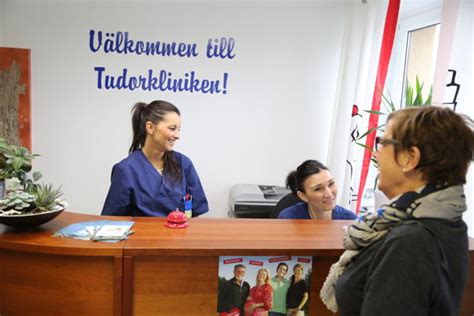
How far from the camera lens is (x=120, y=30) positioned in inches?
116

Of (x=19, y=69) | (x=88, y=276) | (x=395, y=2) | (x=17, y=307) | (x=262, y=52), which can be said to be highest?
(x=395, y=2)

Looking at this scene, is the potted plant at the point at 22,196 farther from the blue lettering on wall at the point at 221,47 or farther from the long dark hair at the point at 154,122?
the blue lettering on wall at the point at 221,47

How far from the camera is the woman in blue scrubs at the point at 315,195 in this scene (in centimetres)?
184

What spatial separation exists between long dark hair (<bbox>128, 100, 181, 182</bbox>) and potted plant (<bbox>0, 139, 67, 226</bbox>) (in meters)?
0.67

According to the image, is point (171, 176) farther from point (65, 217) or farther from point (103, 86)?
point (103, 86)

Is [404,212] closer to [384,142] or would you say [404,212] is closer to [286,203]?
[384,142]

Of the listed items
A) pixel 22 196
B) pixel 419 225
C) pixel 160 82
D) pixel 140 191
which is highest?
pixel 160 82

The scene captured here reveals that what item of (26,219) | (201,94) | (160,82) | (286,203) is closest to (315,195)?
(286,203)

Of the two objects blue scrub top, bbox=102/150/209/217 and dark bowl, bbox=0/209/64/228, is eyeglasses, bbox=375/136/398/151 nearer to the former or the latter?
dark bowl, bbox=0/209/64/228

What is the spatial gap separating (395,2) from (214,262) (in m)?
2.29

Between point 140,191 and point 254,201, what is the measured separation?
113 centimetres

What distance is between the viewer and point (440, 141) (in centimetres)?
81

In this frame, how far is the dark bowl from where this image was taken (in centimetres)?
122

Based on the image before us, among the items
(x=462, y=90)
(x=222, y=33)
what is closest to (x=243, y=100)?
(x=222, y=33)
